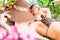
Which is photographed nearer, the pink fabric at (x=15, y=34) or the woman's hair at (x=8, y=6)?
the pink fabric at (x=15, y=34)

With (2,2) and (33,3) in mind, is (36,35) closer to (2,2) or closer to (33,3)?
(33,3)

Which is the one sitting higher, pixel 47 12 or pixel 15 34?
pixel 47 12

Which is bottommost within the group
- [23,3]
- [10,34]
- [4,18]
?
[10,34]

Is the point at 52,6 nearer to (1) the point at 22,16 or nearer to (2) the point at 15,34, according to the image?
(1) the point at 22,16

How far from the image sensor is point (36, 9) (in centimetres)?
104

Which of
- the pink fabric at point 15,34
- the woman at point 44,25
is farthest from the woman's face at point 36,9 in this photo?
the pink fabric at point 15,34

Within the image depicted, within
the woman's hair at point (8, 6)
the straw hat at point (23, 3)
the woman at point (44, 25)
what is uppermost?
the straw hat at point (23, 3)

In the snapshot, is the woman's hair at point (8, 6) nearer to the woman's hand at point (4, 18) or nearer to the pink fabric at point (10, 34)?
the woman's hand at point (4, 18)

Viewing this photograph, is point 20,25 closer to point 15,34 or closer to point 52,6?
point 15,34

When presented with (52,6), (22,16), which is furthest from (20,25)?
(52,6)

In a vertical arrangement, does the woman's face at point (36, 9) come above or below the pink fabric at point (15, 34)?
above

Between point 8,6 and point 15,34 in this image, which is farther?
point 8,6

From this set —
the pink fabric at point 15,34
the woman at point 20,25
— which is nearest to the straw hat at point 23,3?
the woman at point 20,25

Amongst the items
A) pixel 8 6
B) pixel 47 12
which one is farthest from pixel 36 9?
pixel 8 6
